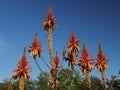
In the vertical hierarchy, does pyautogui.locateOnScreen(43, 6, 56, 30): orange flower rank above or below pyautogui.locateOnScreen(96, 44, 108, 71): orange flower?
above

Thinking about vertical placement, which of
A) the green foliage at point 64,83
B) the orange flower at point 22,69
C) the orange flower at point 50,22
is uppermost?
the green foliage at point 64,83

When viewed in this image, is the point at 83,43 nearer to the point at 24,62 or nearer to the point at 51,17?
the point at 51,17

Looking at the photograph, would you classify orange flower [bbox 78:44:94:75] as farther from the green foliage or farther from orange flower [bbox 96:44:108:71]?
the green foliage

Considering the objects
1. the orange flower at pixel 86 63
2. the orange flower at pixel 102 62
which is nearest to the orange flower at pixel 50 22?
the orange flower at pixel 86 63

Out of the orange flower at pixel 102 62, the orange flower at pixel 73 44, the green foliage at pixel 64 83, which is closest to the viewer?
the orange flower at pixel 73 44

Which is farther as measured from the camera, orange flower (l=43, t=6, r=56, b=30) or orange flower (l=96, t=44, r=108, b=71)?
orange flower (l=96, t=44, r=108, b=71)

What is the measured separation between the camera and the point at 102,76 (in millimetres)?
37688

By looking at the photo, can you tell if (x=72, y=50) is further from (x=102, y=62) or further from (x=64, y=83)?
(x=64, y=83)

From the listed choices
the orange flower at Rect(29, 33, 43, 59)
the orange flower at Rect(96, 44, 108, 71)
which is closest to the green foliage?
the orange flower at Rect(96, 44, 108, 71)

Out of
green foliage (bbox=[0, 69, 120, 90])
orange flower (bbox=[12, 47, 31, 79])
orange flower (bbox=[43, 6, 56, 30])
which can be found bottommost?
orange flower (bbox=[12, 47, 31, 79])

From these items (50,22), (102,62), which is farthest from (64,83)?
(50,22)

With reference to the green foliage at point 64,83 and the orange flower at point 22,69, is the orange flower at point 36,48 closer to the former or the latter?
the orange flower at point 22,69

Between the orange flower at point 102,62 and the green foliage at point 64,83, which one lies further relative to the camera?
the green foliage at point 64,83

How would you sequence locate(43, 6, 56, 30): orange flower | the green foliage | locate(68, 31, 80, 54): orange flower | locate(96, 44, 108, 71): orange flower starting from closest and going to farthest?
locate(43, 6, 56, 30): orange flower, locate(68, 31, 80, 54): orange flower, locate(96, 44, 108, 71): orange flower, the green foliage
